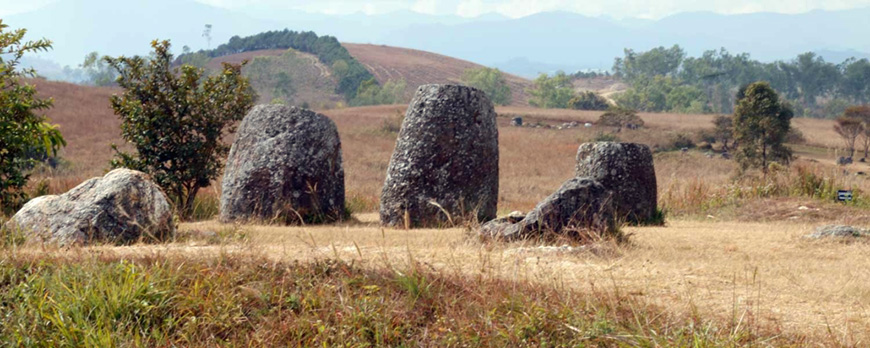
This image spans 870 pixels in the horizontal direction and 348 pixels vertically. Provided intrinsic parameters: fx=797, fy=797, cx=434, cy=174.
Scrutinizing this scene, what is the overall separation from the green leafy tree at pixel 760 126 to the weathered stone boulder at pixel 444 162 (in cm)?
2080

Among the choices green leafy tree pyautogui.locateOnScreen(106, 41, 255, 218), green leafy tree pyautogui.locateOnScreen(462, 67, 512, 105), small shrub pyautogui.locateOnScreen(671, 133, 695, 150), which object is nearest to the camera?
green leafy tree pyautogui.locateOnScreen(106, 41, 255, 218)

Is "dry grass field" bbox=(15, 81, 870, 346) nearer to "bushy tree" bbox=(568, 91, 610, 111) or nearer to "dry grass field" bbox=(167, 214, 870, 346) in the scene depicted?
"dry grass field" bbox=(167, 214, 870, 346)

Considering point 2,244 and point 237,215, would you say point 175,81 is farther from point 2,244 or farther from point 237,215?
point 2,244

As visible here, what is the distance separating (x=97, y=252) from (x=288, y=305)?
249 centimetres

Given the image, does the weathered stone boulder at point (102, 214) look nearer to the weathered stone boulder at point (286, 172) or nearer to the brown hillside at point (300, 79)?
the weathered stone boulder at point (286, 172)

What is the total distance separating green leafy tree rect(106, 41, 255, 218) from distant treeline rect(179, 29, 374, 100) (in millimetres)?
94472

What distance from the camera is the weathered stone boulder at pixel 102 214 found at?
10.0m

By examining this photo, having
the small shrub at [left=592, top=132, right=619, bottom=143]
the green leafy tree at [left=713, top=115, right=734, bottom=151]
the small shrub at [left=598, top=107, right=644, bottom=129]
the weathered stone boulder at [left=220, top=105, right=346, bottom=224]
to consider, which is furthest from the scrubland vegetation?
the small shrub at [left=598, top=107, right=644, bottom=129]

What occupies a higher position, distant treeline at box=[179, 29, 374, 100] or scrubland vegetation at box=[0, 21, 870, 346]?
distant treeline at box=[179, 29, 374, 100]

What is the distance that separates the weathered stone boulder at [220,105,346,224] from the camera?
553 inches

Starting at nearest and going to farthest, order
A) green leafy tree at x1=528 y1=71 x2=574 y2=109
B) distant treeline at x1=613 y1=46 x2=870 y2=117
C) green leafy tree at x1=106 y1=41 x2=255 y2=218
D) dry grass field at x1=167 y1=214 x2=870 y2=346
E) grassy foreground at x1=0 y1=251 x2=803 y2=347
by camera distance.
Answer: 1. grassy foreground at x1=0 y1=251 x2=803 y2=347
2. dry grass field at x1=167 y1=214 x2=870 y2=346
3. green leafy tree at x1=106 y1=41 x2=255 y2=218
4. green leafy tree at x1=528 y1=71 x2=574 y2=109
5. distant treeline at x1=613 y1=46 x2=870 y2=117

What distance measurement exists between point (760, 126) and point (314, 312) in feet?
92.8

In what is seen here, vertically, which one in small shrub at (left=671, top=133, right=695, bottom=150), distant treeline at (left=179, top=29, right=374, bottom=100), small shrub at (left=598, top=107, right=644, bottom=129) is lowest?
small shrub at (left=671, top=133, right=695, bottom=150)

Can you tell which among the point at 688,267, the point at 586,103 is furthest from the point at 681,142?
the point at 586,103
